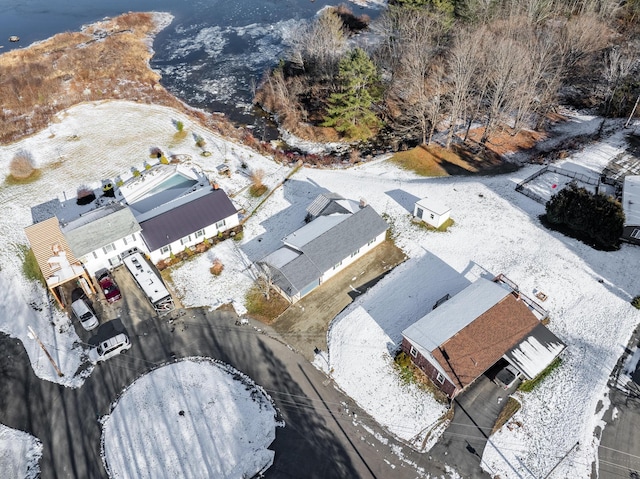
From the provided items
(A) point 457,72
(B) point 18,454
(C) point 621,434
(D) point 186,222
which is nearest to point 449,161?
(A) point 457,72

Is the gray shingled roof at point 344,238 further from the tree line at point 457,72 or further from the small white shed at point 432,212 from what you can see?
the tree line at point 457,72

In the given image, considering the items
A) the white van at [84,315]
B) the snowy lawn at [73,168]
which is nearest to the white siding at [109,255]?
the white van at [84,315]

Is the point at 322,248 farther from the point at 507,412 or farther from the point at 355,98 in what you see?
the point at 355,98

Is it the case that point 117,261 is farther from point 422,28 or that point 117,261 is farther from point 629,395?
point 422,28

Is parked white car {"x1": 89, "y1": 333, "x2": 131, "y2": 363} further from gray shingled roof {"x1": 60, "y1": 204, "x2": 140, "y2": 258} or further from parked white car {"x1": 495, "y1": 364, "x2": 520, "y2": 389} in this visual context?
parked white car {"x1": 495, "y1": 364, "x2": 520, "y2": 389}

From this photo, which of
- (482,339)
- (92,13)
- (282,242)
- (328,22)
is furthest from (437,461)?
(92,13)

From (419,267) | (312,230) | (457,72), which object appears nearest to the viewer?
(419,267)
